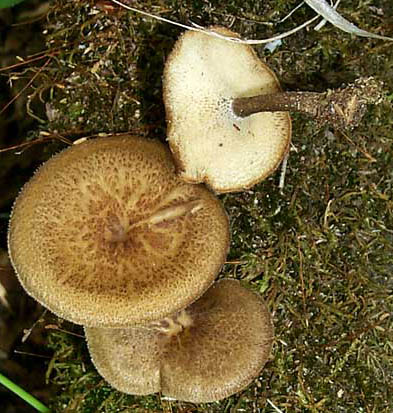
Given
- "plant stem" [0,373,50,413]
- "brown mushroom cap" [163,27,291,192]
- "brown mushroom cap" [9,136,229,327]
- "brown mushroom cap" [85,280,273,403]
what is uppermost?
"brown mushroom cap" [163,27,291,192]

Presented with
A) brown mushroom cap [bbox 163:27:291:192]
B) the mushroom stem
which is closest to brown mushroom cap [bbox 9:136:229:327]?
brown mushroom cap [bbox 163:27:291:192]

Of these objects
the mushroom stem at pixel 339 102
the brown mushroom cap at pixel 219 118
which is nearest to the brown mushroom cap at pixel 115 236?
the brown mushroom cap at pixel 219 118

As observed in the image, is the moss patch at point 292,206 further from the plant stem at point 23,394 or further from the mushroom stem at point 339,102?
the mushroom stem at point 339,102

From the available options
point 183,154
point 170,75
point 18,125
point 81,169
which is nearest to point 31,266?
point 81,169

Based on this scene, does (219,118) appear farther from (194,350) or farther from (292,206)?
(194,350)

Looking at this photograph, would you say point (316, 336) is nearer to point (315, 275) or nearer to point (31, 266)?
point (315, 275)

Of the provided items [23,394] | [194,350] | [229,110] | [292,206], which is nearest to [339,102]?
[229,110]

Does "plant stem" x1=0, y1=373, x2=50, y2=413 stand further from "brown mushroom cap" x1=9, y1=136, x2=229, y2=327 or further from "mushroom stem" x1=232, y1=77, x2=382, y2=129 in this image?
"mushroom stem" x1=232, y1=77, x2=382, y2=129
